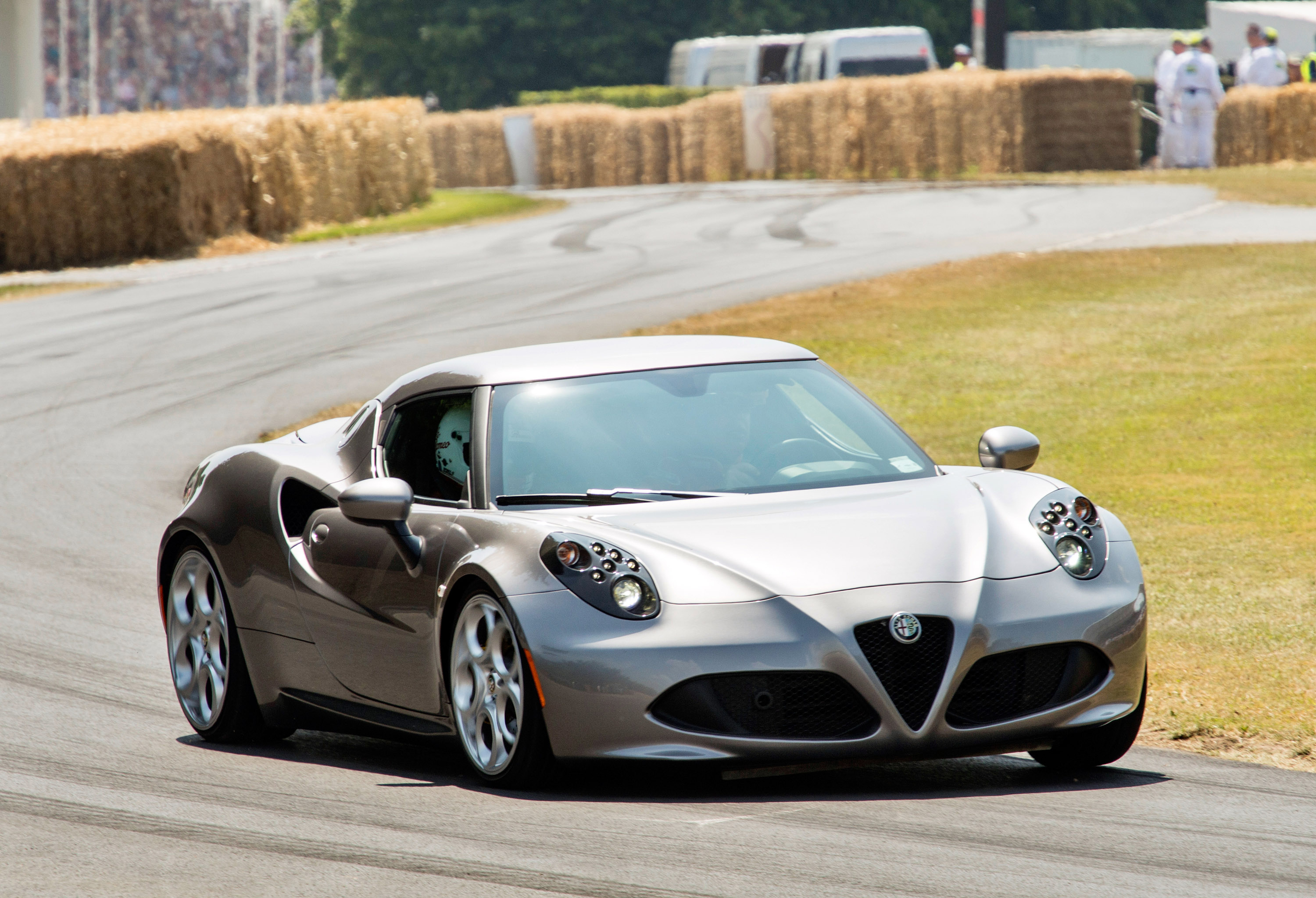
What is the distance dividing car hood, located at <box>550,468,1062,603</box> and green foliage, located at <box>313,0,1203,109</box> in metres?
66.8

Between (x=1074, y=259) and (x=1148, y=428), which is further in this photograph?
(x=1074, y=259)

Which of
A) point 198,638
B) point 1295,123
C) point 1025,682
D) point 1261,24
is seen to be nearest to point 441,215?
point 1295,123

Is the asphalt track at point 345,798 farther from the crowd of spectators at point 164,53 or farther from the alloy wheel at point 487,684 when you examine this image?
the crowd of spectators at point 164,53

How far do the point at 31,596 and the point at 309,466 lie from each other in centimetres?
331

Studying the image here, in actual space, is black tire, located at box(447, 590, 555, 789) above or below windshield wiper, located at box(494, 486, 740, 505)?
below

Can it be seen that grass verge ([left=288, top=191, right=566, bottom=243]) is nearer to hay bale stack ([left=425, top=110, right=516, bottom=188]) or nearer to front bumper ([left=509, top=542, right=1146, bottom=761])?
hay bale stack ([left=425, top=110, right=516, bottom=188])

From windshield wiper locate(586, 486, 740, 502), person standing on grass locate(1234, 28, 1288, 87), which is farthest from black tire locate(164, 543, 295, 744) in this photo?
person standing on grass locate(1234, 28, 1288, 87)

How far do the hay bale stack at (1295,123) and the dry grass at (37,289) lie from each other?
846 inches

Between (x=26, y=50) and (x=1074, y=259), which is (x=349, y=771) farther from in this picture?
(x=26, y=50)

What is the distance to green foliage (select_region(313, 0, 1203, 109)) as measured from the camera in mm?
71812

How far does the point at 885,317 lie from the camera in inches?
727

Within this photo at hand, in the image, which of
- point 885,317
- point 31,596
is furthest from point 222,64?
point 31,596

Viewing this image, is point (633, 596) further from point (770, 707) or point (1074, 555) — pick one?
point (1074, 555)

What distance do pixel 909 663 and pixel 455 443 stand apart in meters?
1.83
